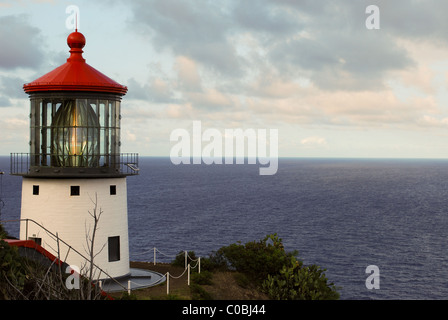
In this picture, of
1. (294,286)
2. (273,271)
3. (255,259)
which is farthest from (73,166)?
(294,286)

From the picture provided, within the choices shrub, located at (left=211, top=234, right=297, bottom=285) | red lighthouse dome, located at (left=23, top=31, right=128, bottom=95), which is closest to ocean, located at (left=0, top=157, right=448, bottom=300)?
shrub, located at (left=211, top=234, right=297, bottom=285)

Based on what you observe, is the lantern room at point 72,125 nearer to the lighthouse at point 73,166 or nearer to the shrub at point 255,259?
the lighthouse at point 73,166

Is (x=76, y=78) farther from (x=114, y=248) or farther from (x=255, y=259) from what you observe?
(x=255, y=259)

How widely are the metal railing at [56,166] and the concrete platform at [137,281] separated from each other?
189 inches

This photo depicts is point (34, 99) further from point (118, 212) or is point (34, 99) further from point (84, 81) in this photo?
point (118, 212)

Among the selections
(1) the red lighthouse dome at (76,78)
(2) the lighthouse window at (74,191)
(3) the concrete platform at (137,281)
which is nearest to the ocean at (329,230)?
(3) the concrete platform at (137,281)

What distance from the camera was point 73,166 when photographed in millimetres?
24375

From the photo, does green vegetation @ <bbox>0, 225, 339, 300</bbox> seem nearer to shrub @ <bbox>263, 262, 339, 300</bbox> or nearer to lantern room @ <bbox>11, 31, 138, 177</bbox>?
shrub @ <bbox>263, 262, 339, 300</bbox>

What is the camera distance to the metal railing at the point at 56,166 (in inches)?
961

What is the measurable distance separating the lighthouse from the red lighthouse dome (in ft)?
0.14
